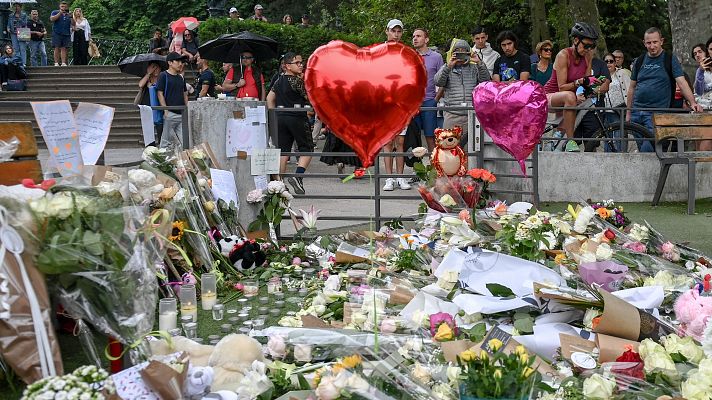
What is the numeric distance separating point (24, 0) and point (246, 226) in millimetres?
14883

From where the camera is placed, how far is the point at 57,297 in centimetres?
363

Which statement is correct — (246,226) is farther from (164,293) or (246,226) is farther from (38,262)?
(38,262)

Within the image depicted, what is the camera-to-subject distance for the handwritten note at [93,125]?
6.21 m

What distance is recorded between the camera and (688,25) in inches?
503

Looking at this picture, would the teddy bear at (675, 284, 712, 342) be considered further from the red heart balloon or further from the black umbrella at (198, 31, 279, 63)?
the black umbrella at (198, 31, 279, 63)

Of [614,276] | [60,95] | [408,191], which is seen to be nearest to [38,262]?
[614,276]

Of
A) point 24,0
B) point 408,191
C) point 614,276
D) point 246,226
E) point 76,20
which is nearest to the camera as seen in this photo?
point 614,276

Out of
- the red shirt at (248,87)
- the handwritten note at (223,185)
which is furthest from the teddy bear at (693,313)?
the red shirt at (248,87)

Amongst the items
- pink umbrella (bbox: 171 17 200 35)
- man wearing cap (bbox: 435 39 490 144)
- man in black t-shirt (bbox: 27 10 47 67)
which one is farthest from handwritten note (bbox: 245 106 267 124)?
man in black t-shirt (bbox: 27 10 47 67)

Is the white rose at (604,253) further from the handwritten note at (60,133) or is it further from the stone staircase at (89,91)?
the stone staircase at (89,91)

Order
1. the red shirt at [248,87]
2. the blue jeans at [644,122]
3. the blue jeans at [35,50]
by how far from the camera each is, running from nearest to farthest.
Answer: the blue jeans at [644,122] < the red shirt at [248,87] < the blue jeans at [35,50]

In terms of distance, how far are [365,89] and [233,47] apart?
9.22 metres

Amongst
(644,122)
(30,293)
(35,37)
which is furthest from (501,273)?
(35,37)

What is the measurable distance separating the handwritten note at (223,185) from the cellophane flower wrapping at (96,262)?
10.8 feet
